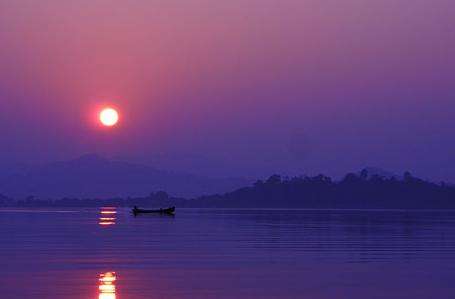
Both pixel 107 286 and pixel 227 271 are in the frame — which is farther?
pixel 227 271

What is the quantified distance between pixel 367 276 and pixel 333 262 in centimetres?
1047

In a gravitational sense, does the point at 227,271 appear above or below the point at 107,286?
above

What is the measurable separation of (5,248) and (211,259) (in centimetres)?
2178

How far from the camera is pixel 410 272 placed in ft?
167

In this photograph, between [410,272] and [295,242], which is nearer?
[410,272]

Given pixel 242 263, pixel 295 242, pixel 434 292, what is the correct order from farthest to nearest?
pixel 295 242, pixel 242 263, pixel 434 292

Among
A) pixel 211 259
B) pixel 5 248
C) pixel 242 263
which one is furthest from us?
pixel 5 248

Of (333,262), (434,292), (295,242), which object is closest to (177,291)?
(434,292)

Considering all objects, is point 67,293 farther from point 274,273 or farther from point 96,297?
point 274,273

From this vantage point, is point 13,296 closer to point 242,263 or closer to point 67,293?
point 67,293

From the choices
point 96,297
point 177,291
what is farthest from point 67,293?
point 177,291

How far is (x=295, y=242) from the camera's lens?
85062 millimetres

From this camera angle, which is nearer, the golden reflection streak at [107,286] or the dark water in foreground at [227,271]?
the golden reflection streak at [107,286]

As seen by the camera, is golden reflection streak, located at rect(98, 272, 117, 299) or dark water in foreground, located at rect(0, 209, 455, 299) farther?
dark water in foreground, located at rect(0, 209, 455, 299)
